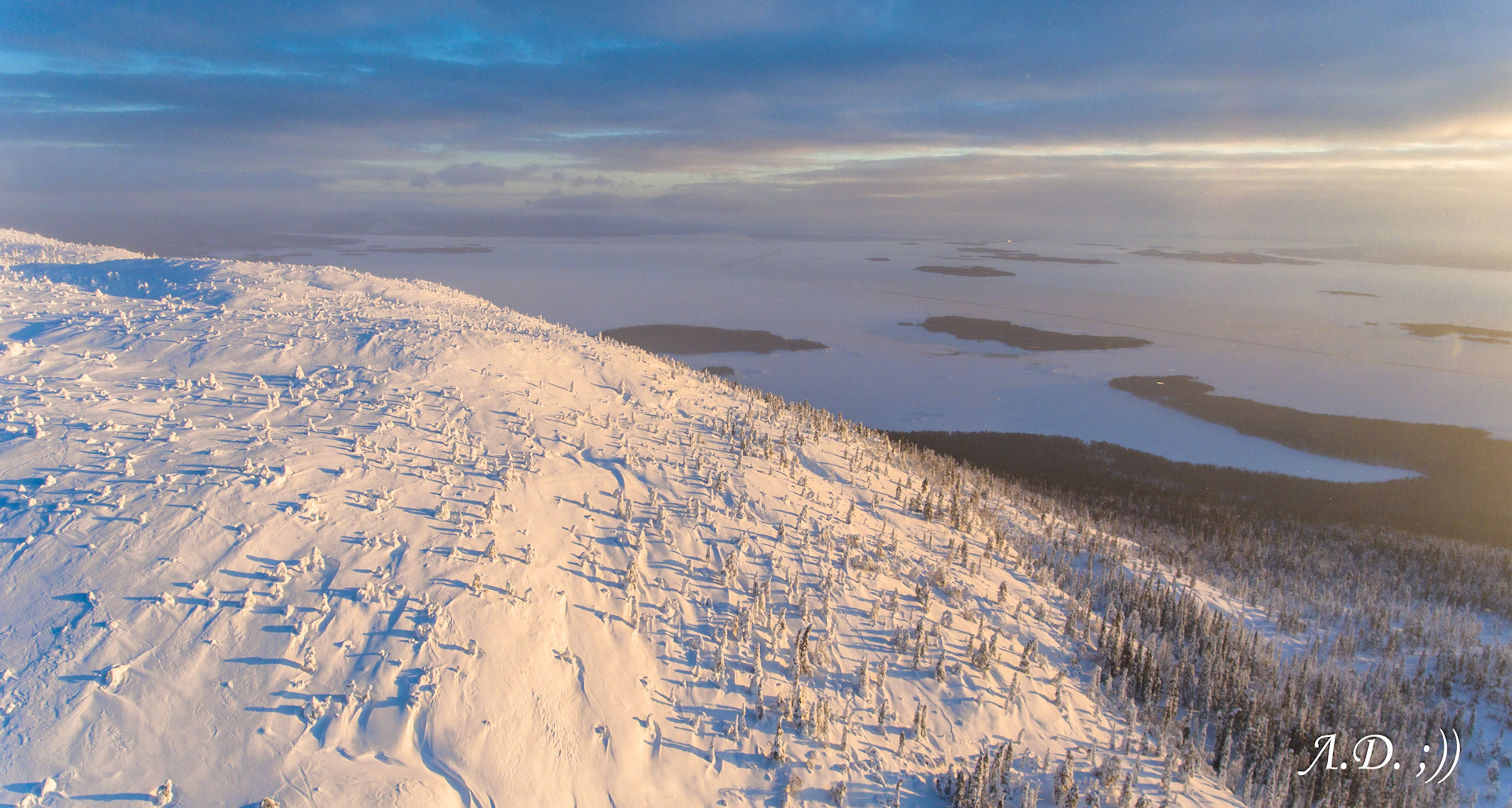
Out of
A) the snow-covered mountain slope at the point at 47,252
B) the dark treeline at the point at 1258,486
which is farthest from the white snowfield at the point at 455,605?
the dark treeline at the point at 1258,486

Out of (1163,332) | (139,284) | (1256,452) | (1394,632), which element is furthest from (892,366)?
(139,284)

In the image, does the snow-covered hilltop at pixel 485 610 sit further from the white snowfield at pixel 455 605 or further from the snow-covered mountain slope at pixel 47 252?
the snow-covered mountain slope at pixel 47 252

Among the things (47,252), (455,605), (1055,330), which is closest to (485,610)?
(455,605)

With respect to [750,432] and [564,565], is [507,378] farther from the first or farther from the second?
[564,565]
